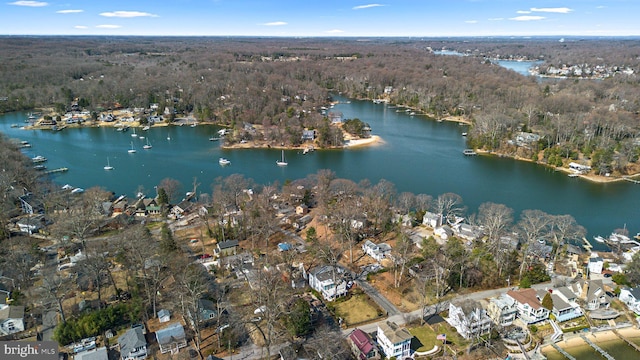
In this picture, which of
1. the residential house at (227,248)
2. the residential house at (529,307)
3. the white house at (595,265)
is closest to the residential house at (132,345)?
the residential house at (227,248)

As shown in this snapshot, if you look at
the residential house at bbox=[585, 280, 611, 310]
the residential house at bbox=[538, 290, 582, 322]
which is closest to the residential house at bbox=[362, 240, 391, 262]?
the residential house at bbox=[538, 290, 582, 322]

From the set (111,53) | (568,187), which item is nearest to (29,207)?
(568,187)

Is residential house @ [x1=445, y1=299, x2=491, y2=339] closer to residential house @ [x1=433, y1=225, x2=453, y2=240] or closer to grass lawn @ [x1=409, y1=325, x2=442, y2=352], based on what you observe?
grass lawn @ [x1=409, y1=325, x2=442, y2=352]

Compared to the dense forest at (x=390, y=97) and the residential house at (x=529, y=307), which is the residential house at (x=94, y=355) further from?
the dense forest at (x=390, y=97)

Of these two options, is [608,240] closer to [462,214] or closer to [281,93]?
[462,214]

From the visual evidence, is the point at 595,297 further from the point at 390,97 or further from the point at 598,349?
the point at 390,97
